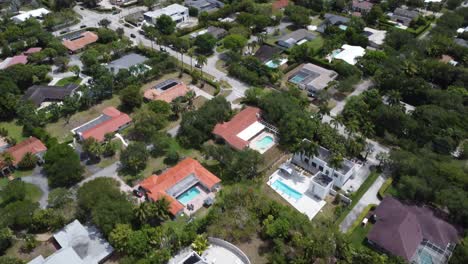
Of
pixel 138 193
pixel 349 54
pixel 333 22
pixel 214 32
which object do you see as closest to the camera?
pixel 138 193

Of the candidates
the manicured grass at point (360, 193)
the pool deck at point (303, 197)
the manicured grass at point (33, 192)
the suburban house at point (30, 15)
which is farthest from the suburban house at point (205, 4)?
the manicured grass at point (360, 193)

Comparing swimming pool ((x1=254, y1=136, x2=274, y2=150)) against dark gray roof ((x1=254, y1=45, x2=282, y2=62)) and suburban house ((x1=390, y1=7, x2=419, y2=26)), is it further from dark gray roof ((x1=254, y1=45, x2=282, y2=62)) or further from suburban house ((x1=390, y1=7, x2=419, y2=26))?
suburban house ((x1=390, y1=7, x2=419, y2=26))

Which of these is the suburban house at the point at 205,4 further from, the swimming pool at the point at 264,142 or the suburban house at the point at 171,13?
the swimming pool at the point at 264,142

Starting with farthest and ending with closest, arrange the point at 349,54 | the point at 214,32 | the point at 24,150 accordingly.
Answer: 1. the point at 214,32
2. the point at 349,54
3. the point at 24,150

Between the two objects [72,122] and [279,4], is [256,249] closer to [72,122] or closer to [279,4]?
[72,122]

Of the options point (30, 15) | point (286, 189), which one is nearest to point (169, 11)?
point (30, 15)

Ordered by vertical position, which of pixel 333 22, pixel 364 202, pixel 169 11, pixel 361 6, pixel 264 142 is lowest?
pixel 264 142

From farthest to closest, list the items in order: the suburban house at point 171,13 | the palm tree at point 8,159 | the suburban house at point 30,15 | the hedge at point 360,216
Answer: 1. the suburban house at point 171,13
2. the suburban house at point 30,15
3. the palm tree at point 8,159
4. the hedge at point 360,216

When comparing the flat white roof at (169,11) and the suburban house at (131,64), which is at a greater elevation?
the flat white roof at (169,11)
